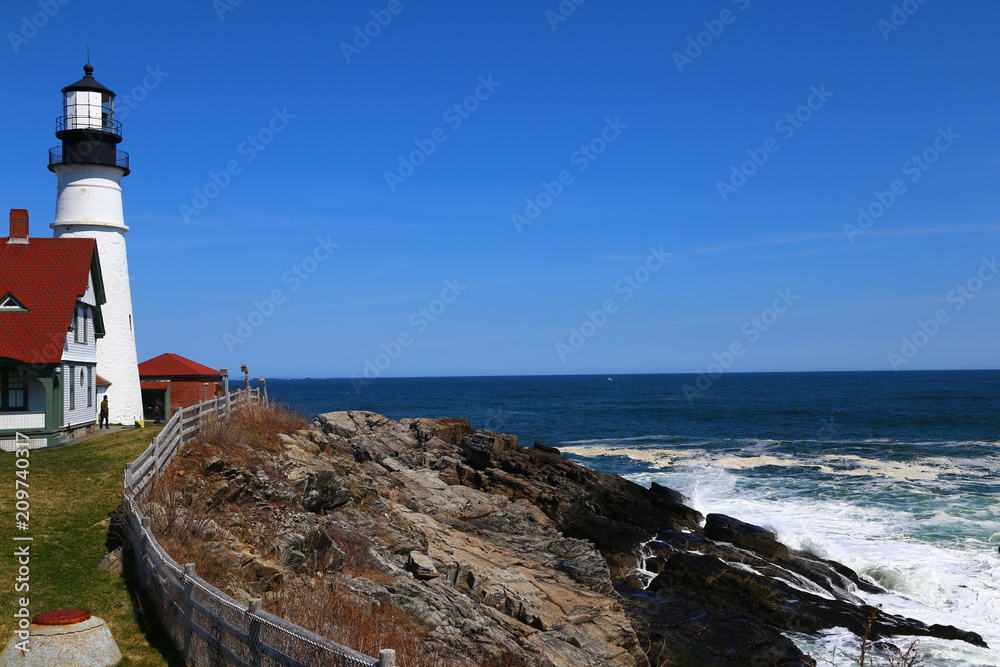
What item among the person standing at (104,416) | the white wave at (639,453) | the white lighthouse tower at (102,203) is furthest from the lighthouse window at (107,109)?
the white wave at (639,453)

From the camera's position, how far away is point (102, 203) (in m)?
30.1

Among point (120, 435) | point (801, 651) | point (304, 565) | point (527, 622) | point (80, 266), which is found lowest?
point (801, 651)

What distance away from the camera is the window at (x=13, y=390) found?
2456 centimetres

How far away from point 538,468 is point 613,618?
1495 centimetres

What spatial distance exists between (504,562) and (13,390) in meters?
16.9

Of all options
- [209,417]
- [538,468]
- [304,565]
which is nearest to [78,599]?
[304,565]

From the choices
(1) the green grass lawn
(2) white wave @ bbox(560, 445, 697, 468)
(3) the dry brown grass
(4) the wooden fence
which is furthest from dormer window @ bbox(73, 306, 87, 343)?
(2) white wave @ bbox(560, 445, 697, 468)

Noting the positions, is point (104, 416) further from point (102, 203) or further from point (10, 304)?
point (102, 203)

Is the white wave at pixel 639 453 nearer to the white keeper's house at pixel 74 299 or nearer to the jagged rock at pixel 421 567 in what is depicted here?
the white keeper's house at pixel 74 299

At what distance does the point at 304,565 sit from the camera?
13922mm

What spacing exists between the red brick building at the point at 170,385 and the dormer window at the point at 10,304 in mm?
10026

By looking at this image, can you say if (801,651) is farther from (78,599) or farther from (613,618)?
(78,599)

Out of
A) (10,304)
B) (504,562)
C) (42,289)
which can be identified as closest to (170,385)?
(42,289)

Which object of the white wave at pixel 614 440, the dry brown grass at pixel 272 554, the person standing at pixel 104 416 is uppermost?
the person standing at pixel 104 416
